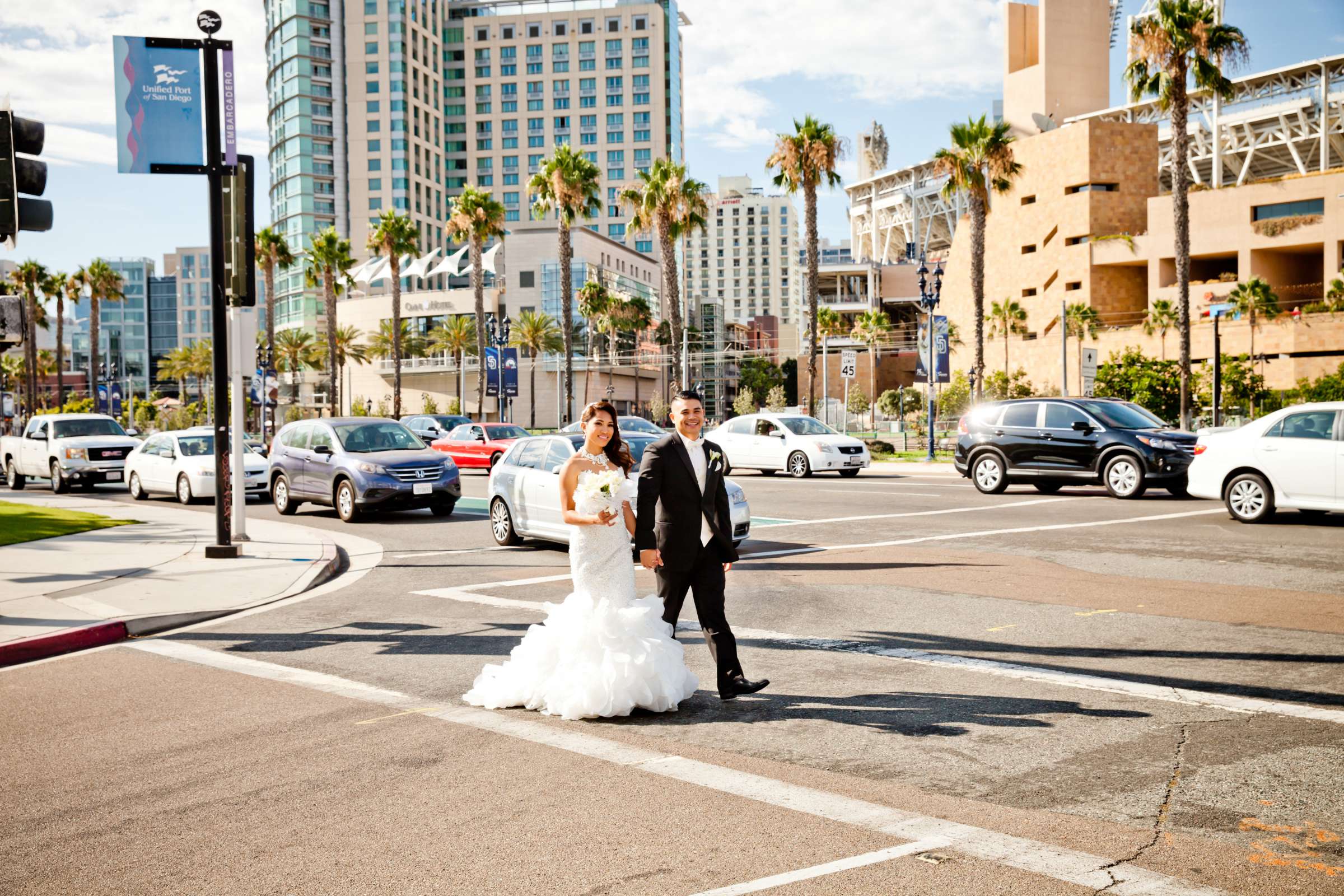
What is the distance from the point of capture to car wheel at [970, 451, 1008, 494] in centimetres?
2147

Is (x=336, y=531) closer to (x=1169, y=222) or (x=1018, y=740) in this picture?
(x=1018, y=740)

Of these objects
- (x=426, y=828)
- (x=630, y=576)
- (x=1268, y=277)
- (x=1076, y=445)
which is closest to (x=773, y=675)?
(x=630, y=576)

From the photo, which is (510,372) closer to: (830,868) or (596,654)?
(596,654)

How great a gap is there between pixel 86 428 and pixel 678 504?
83.8ft

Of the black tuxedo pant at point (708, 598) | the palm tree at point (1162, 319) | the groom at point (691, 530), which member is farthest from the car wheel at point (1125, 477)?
the palm tree at point (1162, 319)

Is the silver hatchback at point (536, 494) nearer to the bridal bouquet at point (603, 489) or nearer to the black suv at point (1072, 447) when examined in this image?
the bridal bouquet at point (603, 489)

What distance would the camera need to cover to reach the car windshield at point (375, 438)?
18844mm

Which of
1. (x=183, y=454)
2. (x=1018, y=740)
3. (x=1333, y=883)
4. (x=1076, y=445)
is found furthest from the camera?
(x=183, y=454)

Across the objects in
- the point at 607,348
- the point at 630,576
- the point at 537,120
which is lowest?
the point at 630,576

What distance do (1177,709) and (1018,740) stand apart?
120 cm

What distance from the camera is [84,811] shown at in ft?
15.8

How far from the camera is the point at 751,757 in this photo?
540 cm

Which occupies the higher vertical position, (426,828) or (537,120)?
(537,120)

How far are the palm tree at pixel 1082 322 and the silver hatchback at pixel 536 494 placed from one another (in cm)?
6494
